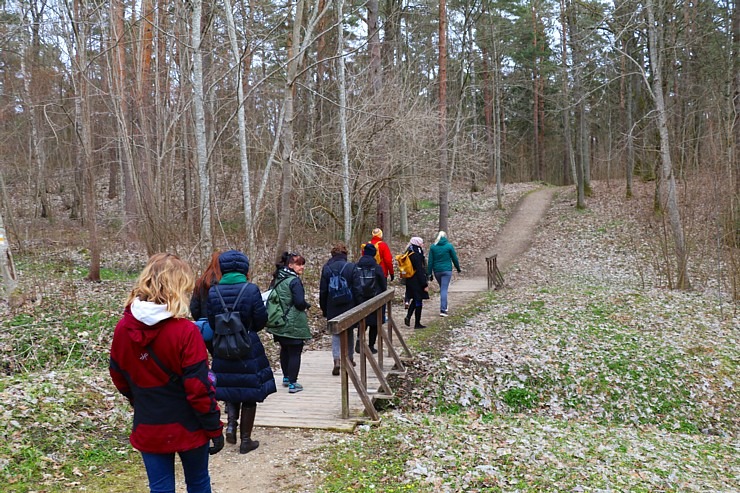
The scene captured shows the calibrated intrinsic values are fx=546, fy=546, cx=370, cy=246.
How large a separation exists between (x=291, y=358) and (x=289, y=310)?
0.83 meters

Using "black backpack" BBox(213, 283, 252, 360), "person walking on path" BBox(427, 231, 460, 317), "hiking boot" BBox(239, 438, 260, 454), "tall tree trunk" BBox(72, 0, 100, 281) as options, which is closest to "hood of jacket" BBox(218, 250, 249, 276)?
"black backpack" BBox(213, 283, 252, 360)

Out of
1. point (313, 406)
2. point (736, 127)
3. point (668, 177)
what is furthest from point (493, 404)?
point (736, 127)

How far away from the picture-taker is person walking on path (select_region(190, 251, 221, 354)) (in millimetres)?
5281

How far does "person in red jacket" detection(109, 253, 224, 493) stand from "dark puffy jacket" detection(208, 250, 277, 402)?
172 cm

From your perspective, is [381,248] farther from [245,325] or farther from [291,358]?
[245,325]

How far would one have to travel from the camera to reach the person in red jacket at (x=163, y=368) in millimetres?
3227

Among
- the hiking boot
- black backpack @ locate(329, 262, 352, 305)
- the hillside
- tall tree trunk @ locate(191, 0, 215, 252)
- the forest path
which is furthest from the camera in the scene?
the forest path

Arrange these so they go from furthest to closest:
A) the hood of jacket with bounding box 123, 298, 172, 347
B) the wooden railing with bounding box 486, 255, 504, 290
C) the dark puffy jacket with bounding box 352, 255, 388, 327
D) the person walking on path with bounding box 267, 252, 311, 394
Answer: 1. the wooden railing with bounding box 486, 255, 504, 290
2. the dark puffy jacket with bounding box 352, 255, 388, 327
3. the person walking on path with bounding box 267, 252, 311, 394
4. the hood of jacket with bounding box 123, 298, 172, 347

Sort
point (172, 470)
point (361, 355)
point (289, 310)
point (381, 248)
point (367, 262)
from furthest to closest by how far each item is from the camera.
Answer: point (381, 248), point (367, 262), point (361, 355), point (289, 310), point (172, 470)

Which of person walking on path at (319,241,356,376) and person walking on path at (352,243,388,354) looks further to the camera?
person walking on path at (352,243,388,354)

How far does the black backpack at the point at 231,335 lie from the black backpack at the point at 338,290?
2946 millimetres

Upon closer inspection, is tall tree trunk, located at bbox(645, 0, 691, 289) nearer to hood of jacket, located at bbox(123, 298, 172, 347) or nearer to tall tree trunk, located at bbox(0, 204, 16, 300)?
hood of jacket, located at bbox(123, 298, 172, 347)

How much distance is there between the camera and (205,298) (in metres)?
6.07

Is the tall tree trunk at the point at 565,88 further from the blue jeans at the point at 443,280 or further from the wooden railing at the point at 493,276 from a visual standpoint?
the blue jeans at the point at 443,280
